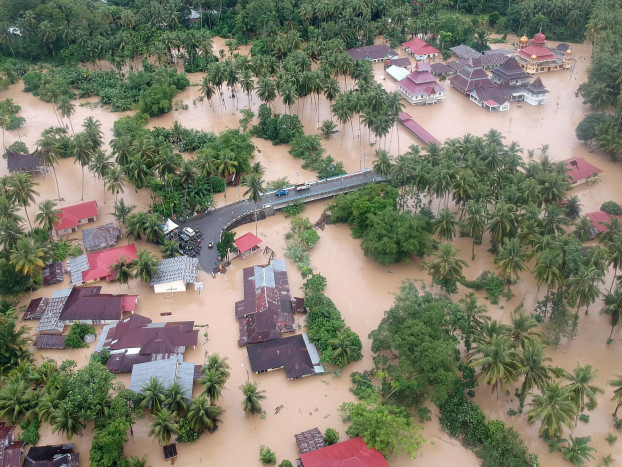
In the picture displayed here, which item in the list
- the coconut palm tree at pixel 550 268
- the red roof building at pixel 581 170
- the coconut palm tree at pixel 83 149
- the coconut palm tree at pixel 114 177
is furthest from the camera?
the red roof building at pixel 581 170

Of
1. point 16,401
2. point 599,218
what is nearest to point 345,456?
point 16,401

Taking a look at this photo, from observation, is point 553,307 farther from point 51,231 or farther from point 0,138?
point 0,138

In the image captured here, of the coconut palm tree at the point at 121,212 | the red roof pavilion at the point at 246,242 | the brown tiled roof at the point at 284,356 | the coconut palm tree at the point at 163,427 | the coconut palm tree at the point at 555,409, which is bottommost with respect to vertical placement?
the brown tiled roof at the point at 284,356

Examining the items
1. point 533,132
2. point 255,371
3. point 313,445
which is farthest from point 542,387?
point 533,132

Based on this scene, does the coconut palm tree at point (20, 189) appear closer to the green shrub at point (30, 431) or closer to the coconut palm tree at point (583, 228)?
the green shrub at point (30, 431)

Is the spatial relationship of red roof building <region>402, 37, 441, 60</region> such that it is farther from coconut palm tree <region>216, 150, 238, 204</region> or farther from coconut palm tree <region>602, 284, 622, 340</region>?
coconut palm tree <region>602, 284, 622, 340</region>

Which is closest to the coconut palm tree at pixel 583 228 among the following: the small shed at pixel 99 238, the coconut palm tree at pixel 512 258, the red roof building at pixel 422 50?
the coconut palm tree at pixel 512 258

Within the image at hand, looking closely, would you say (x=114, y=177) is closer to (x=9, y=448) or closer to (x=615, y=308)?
(x=9, y=448)
